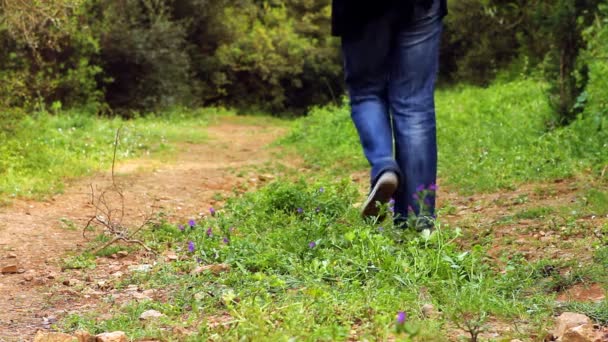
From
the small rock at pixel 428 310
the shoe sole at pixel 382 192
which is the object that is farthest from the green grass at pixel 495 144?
the small rock at pixel 428 310

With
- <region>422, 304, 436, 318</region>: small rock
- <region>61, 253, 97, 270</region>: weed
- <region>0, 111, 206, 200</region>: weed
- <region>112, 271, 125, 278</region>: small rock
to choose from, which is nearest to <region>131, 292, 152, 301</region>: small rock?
<region>112, 271, 125, 278</region>: small rock

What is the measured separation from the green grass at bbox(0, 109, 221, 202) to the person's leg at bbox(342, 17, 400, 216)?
240 centimetres

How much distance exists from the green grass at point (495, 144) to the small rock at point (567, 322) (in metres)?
3.25

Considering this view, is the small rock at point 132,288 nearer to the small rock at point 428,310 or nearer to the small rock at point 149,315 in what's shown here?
the small rock at point 149,315

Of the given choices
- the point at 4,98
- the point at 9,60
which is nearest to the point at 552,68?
the point at 4,98

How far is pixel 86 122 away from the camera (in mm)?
12023

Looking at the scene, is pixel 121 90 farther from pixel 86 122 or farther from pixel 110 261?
pixel 110 261

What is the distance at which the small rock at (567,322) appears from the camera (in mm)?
2119

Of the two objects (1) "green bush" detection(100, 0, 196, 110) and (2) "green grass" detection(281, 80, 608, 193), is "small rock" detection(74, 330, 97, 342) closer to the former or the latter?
(2) "green grass" detection(281, 80, 608, 193)

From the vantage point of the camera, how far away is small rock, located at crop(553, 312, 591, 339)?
2119 millimetres

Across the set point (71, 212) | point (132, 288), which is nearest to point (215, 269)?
point (132, 288)

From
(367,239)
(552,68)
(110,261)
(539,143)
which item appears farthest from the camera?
(552,68)

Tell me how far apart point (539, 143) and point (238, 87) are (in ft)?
65.8

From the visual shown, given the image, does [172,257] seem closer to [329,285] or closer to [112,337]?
[329,285]
